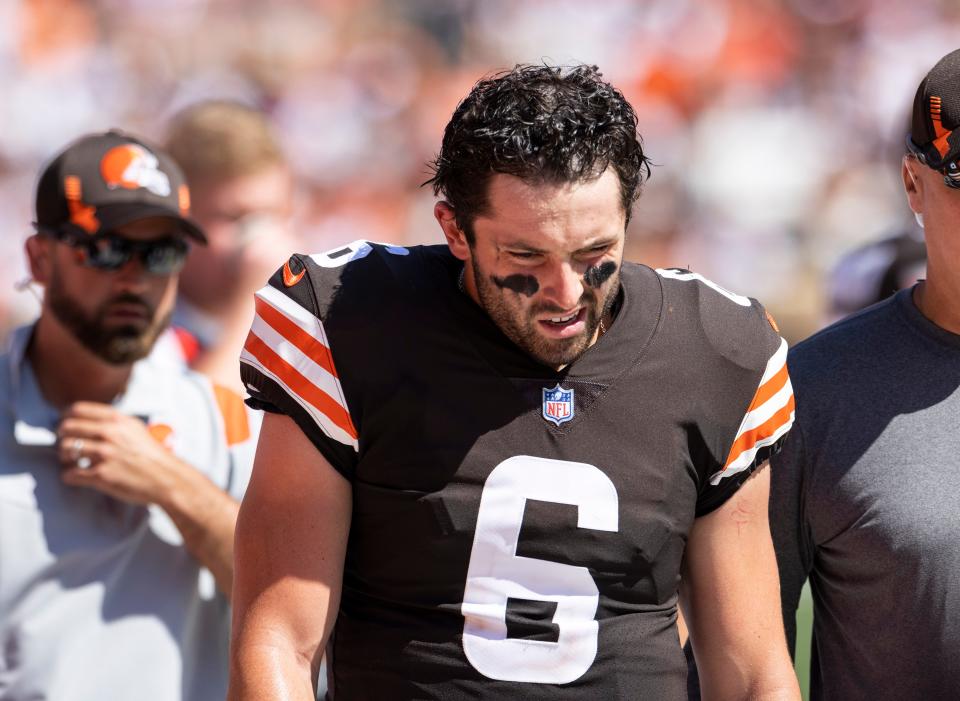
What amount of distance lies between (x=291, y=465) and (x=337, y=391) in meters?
0.13

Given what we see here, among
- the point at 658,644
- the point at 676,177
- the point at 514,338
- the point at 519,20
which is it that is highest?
the point at 519,20

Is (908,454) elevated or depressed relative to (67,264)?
depressed

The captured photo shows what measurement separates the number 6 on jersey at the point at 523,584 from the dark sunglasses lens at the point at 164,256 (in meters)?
1.30

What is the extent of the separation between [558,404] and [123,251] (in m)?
1.34

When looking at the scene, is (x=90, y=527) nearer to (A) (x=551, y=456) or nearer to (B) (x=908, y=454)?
(A) (x=551, y=456)

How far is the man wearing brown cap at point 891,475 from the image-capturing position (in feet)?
6.75

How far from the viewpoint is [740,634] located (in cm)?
204

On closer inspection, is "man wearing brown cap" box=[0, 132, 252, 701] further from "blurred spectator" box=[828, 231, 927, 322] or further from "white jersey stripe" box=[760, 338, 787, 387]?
"blurred spectator" box=[828, 231, 927, 322]

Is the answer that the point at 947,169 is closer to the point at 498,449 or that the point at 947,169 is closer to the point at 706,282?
the point at 706,282

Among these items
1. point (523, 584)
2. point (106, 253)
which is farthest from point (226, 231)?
point (523, 584)

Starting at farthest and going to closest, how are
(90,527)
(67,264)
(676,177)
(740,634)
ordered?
(676,177), (67,264), (90,527), (740,634)

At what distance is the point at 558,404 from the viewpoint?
1.97 m

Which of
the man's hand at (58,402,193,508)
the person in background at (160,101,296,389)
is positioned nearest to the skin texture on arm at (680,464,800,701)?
the man's hand at (58,402,193,508)

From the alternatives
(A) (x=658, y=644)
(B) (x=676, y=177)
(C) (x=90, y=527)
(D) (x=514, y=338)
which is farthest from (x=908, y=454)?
(B) (x=676, y=177)
